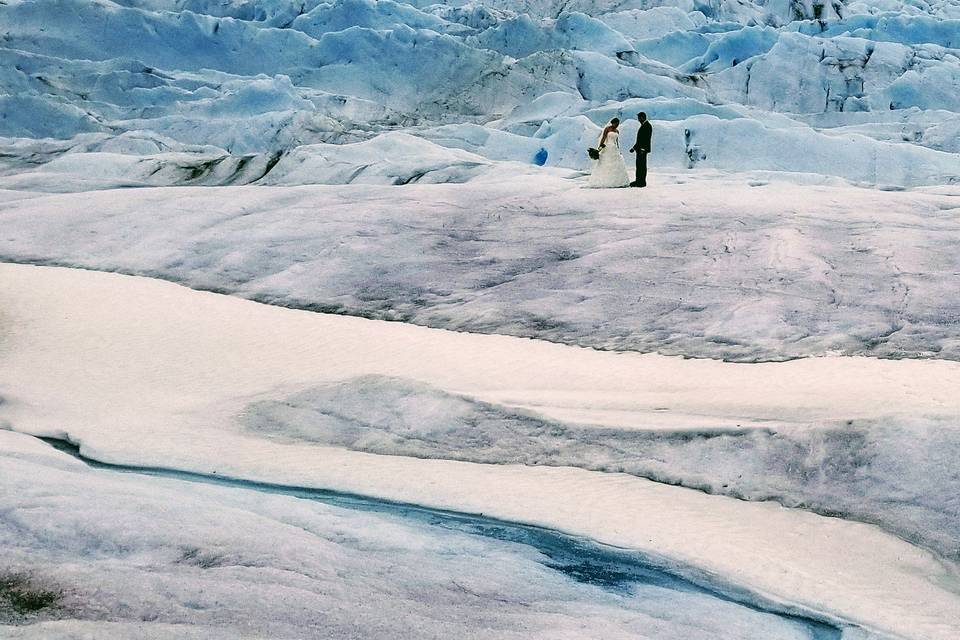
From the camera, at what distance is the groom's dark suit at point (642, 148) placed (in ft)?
40.4

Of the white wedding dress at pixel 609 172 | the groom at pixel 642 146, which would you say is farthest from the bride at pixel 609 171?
the groom at pixel 642 146

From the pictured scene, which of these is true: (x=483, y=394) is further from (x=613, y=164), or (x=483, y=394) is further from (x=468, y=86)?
(x=468, y=86)

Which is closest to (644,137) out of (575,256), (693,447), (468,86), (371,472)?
(575,256)

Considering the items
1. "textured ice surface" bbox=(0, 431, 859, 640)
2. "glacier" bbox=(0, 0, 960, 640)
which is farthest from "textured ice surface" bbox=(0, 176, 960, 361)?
"textured ice surface" bbox=(0, 431, 859, 640)

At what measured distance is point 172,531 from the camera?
4.46m

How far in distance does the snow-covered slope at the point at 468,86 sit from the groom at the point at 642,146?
572 cm

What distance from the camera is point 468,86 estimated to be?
1076 inches

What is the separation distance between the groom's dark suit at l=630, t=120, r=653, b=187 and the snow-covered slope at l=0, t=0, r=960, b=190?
5723mm

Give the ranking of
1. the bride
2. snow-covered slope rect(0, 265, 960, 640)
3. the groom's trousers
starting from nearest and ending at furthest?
snow-covered slope rect(0, 265, 960, 640) → the groom's trousers → the bride

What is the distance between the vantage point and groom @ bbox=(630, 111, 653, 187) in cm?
1227

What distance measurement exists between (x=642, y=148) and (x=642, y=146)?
58 mm

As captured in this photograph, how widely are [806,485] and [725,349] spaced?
9.19 feet

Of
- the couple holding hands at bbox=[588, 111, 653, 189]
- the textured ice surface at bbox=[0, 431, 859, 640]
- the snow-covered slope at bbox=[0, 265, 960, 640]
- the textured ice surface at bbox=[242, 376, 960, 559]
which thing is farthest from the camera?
the couple holding hands at bbox=[588, 111, 653, 189]

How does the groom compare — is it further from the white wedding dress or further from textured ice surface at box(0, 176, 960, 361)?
textured ice surface at box(0, 176, 960, 361)
